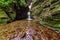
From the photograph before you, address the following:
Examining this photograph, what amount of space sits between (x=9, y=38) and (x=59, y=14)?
7635 mm

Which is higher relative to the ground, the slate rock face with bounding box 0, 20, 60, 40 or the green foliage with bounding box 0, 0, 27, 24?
the green foliage with bounding box 0, 0, 27, 24

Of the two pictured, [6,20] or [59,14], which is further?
[6,20]

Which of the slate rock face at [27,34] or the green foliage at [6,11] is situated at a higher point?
the green foliage at [6,11]

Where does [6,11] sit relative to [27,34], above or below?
above

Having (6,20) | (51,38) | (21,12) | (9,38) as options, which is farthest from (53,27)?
(21,12)

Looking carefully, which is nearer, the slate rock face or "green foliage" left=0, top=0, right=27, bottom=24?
the slate rock face

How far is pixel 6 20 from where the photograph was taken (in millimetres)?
20484

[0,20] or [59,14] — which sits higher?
[59,14]

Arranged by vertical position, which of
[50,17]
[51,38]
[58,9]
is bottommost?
[51,38]

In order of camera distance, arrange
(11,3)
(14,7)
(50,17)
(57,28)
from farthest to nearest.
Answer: (14,7)
(11,3)
(50,17)
(57,28)

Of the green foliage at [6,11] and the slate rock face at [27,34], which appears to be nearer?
the slate rock face at [27,34]

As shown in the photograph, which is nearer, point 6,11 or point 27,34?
point 27,34


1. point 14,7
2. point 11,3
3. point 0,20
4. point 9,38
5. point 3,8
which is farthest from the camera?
point 14,7

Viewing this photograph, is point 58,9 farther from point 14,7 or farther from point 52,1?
point 14,7
